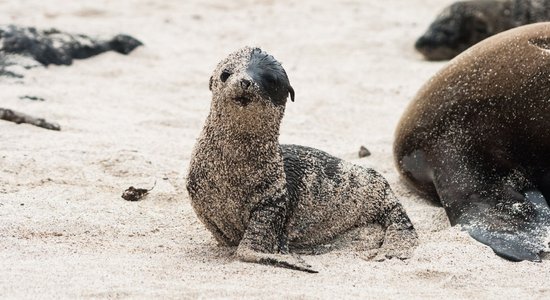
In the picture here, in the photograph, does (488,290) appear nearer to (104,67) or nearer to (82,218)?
(82,218)

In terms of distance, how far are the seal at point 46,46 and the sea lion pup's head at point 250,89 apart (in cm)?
363

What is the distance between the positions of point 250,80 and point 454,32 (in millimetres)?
5903

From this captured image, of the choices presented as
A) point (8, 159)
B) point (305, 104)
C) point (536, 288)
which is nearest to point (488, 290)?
point (536, 288)

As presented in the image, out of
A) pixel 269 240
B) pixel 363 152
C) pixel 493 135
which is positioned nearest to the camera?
pixel 269 240

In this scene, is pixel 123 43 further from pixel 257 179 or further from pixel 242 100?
pixel 242 100

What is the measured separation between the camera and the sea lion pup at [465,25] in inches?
358

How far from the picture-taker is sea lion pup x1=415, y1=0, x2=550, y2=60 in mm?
9086

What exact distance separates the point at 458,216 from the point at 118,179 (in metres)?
1.80

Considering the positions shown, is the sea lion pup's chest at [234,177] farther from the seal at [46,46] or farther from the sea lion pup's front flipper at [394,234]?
the seal at [46,46]

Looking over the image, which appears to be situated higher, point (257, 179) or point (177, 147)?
point (257, 179)

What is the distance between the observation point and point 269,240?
386 cm

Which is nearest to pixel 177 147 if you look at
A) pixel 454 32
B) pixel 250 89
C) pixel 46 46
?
pixel 250 89

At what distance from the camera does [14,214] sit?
430 centimetres

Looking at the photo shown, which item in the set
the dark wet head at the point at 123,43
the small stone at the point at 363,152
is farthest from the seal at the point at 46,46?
the small stone at the point at 363,152
